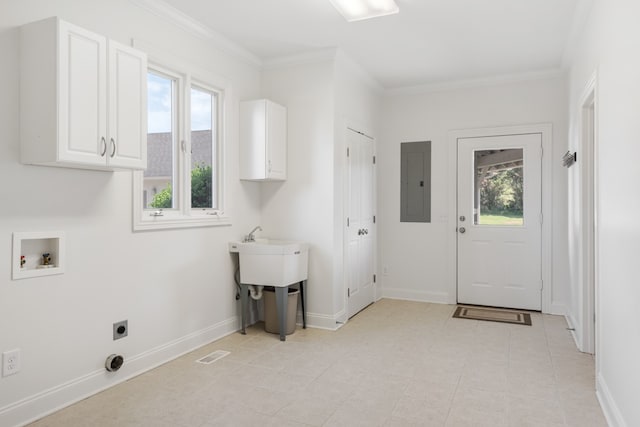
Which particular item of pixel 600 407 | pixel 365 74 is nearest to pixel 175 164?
pixel 365 74

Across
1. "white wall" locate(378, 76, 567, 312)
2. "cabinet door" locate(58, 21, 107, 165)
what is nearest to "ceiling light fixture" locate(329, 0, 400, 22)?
"cabinet door" locate(58, 21, 107, 165)

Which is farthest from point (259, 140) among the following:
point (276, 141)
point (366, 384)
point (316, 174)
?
point (366, 384)

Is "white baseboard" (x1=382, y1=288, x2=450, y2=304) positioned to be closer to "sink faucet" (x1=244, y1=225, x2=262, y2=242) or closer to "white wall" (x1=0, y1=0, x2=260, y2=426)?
"sink faucet" (x1=244, y1=225, x2=262, y2=242)

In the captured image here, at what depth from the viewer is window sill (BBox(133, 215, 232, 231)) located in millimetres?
3020

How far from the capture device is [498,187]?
489cm

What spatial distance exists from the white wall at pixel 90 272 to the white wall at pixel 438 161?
7.86 ft

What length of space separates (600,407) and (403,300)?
2.83 metres

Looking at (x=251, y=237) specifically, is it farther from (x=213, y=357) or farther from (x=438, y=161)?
(x=438, y=161)

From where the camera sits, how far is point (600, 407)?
2.50 m

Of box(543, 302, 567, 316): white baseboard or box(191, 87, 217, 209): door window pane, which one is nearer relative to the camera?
box(191, 87, 217, 209): door window pane

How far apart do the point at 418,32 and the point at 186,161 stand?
2161 millimetres

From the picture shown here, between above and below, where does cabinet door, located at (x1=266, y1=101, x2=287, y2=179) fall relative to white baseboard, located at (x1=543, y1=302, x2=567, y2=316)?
above

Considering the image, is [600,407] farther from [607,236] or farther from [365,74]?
[365,74]

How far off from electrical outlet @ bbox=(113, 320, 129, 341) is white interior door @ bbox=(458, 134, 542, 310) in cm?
362
